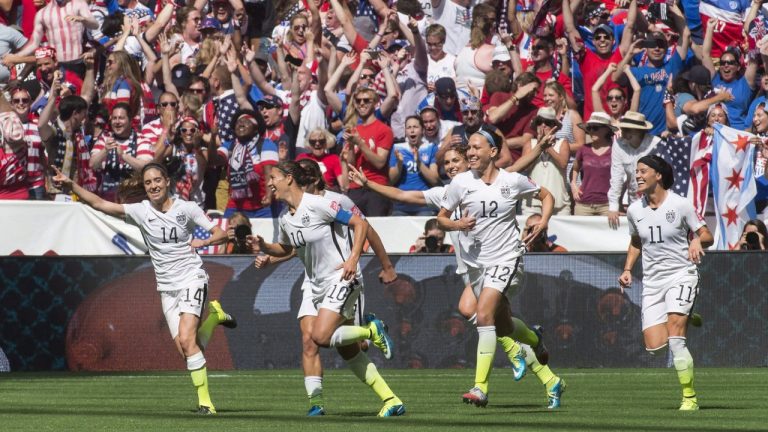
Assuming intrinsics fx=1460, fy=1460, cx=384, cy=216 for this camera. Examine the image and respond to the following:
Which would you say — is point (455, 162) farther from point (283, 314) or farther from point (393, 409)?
point (283, 314)

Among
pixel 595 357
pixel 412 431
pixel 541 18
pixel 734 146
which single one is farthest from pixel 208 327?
pixel 541 18

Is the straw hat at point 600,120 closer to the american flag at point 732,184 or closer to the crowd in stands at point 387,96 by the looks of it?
the crowd in stands at point 387,96

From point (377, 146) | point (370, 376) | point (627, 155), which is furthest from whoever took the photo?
point (377, 146)

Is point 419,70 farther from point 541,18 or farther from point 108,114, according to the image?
point 108,114

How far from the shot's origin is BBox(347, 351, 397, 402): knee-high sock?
11.5 meters

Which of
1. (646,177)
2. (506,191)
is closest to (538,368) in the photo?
(506,191)

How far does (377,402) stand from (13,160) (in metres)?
8.90

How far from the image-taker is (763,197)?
1933 centimetres

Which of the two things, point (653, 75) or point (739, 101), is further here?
point (653, 75)

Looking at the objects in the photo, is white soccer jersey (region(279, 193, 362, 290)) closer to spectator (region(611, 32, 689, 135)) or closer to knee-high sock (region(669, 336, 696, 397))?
knee-high sock (region(669, 336, 696, 397))

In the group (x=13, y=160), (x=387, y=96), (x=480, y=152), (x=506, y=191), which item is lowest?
(x=13, y=160)

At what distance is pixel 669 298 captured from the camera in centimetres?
1238

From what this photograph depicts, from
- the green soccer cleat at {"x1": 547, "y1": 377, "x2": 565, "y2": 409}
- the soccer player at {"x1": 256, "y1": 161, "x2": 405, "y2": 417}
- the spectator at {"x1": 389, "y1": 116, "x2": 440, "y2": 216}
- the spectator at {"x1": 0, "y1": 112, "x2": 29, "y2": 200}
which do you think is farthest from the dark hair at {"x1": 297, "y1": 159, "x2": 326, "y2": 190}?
the spectator at {"x1": 0, "y1": 112, "x2": 29, "y2": 200}

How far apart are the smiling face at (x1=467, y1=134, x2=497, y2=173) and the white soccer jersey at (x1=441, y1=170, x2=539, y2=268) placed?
186 millimetres
